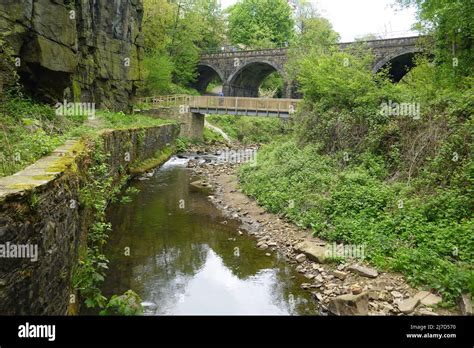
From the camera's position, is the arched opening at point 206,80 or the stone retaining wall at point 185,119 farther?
the arched opening at point 206,80

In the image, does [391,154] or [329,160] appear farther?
[329,160]

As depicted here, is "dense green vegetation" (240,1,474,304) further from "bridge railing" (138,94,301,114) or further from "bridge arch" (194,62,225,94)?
"bridge arch" (194,62,225,94)

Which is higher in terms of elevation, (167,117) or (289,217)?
(167,117)

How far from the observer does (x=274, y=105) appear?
1127 inches

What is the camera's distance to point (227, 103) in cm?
3206

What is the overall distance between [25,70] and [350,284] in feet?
46.5

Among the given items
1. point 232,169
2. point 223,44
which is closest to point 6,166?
point 232,169

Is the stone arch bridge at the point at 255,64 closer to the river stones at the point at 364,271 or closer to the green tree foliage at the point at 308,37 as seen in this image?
the green tree foliage at the point at 308,37

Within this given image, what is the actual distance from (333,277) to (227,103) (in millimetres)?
25117

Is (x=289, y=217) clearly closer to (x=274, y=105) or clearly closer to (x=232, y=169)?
(x=232, y=169)

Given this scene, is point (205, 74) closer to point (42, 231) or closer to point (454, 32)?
point (454, 32)

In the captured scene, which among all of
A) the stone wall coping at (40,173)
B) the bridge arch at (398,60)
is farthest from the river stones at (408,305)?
the bridge arch at (398,60)

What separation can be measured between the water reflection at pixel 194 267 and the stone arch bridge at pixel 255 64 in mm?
27413

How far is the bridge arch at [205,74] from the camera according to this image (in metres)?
47.9
